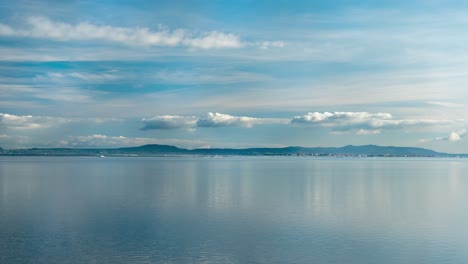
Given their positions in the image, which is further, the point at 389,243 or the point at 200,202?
the point at 200,202

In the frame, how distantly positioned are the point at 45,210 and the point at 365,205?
30854 mm

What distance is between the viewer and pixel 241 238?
108 ft

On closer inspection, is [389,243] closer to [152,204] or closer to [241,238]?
[241,238]

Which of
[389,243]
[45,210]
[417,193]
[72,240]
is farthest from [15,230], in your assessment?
[417,193]

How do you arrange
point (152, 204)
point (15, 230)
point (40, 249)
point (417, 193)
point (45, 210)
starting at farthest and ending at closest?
point (417, 193) → point (152, 204) → point (45, 210) → point (15, 230) → point (40, 249)

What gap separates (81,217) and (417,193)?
43.5 metres

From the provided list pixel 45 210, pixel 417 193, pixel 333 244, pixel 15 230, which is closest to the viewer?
pixel 333 244

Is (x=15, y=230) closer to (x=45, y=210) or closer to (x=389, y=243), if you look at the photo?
(x=45, y=210)

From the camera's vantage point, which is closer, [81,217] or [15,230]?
[15,230]

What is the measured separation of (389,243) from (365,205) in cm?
1918

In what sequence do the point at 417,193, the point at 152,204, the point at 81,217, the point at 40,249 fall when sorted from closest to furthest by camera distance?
the point at 40,249 → the point at 81,217 → the point at 152,204 → the point at 417,193

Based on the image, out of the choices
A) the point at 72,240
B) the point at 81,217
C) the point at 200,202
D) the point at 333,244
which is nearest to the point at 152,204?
the point at 200,202

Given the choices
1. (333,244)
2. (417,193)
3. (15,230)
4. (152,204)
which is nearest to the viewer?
(333,244)

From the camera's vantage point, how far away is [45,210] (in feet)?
148
